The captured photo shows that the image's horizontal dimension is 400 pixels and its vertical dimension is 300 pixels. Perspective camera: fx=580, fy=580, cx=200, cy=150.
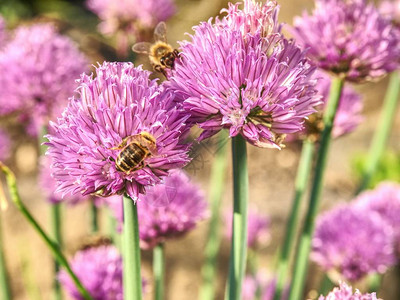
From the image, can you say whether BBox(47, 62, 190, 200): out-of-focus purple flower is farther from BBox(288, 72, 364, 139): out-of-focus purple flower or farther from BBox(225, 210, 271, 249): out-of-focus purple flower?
BBox(225, 210, 271, 249): out-of-focus purple flower

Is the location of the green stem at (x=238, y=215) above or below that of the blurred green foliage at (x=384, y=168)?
below

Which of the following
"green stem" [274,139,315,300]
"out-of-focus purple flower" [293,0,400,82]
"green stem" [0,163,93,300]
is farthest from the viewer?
"green stem" [274,139,315,300]

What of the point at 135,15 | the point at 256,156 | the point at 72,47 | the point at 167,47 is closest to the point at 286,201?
the point at 256,156

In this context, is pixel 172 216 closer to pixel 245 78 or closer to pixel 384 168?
pixel 245 78

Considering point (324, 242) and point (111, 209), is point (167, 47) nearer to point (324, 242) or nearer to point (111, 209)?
point (111, 209)

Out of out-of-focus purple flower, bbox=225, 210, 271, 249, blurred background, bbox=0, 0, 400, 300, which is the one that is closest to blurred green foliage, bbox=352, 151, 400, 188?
blurred background, bbox=0, 0, 400, 300

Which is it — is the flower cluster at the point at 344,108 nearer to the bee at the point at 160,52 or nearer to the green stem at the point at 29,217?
the bee at the point at 160,52

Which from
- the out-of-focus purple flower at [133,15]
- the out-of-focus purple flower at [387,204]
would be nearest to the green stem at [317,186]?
the out-of-focus purple flower at [387,204]
